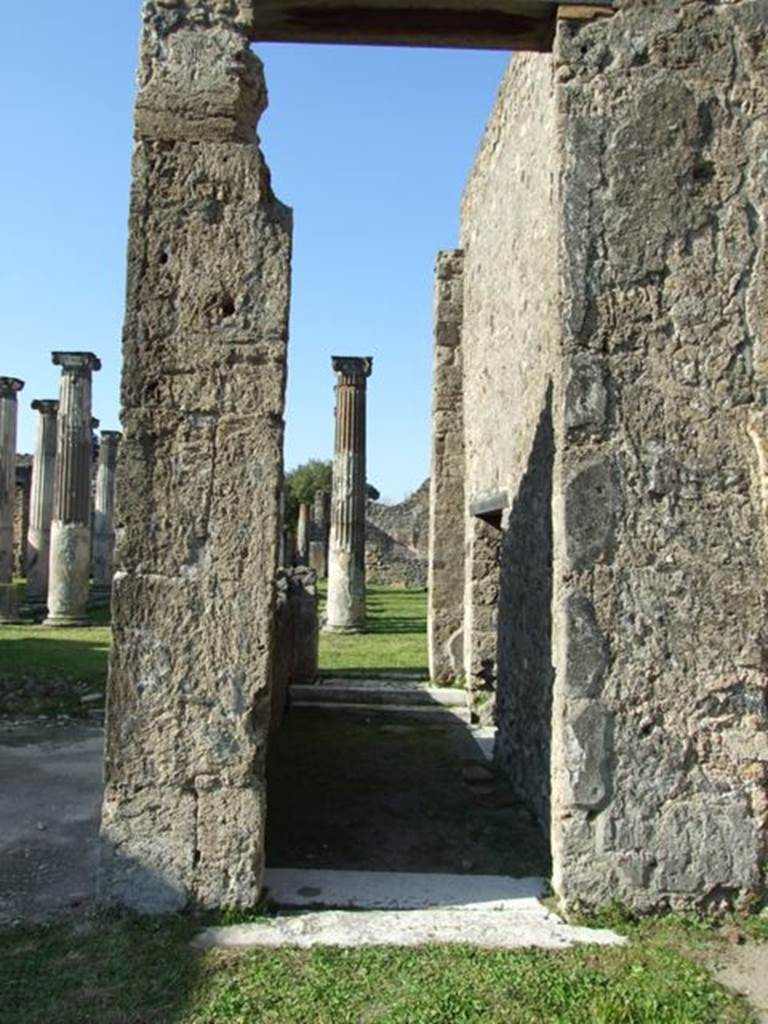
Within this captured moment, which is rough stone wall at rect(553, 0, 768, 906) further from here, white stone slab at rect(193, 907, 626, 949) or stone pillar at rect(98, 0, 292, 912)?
stone pillar at rect(98, 0, 292, 912)

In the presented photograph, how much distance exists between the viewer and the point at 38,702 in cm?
896

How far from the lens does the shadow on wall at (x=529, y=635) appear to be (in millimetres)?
5414

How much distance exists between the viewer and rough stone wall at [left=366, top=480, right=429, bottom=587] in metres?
31.1

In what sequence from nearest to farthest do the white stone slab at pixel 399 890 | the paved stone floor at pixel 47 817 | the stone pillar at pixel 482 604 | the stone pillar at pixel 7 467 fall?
the white stone slab at pixel 399 890
the paved stone floor at pixel 47 817
the stone pillar at pixel 482 604
the stone pillar at pixel 7 467

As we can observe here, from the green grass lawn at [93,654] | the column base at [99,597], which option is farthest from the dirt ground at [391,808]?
the column base at [99,597]

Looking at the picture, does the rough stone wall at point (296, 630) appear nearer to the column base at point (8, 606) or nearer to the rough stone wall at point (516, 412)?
the rough stone wall at point (516, 412)

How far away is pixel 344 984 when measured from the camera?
128 inches

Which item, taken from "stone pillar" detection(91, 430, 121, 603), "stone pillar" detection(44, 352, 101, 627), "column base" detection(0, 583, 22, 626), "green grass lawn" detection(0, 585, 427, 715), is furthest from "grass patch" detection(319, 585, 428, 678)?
"stone pillar" detection(91, 430, 121, 603)

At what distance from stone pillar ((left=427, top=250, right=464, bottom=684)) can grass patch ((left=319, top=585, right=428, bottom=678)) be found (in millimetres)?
1248

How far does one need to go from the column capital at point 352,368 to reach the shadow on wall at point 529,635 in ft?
35.3

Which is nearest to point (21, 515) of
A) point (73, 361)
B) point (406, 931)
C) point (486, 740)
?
point (73, 361)

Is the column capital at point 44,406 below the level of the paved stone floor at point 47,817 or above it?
above

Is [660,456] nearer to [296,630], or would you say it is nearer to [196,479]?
[196,479]

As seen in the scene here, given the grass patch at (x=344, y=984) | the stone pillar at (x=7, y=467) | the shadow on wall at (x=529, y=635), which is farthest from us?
the stone pillar at (x=7, y=467)
